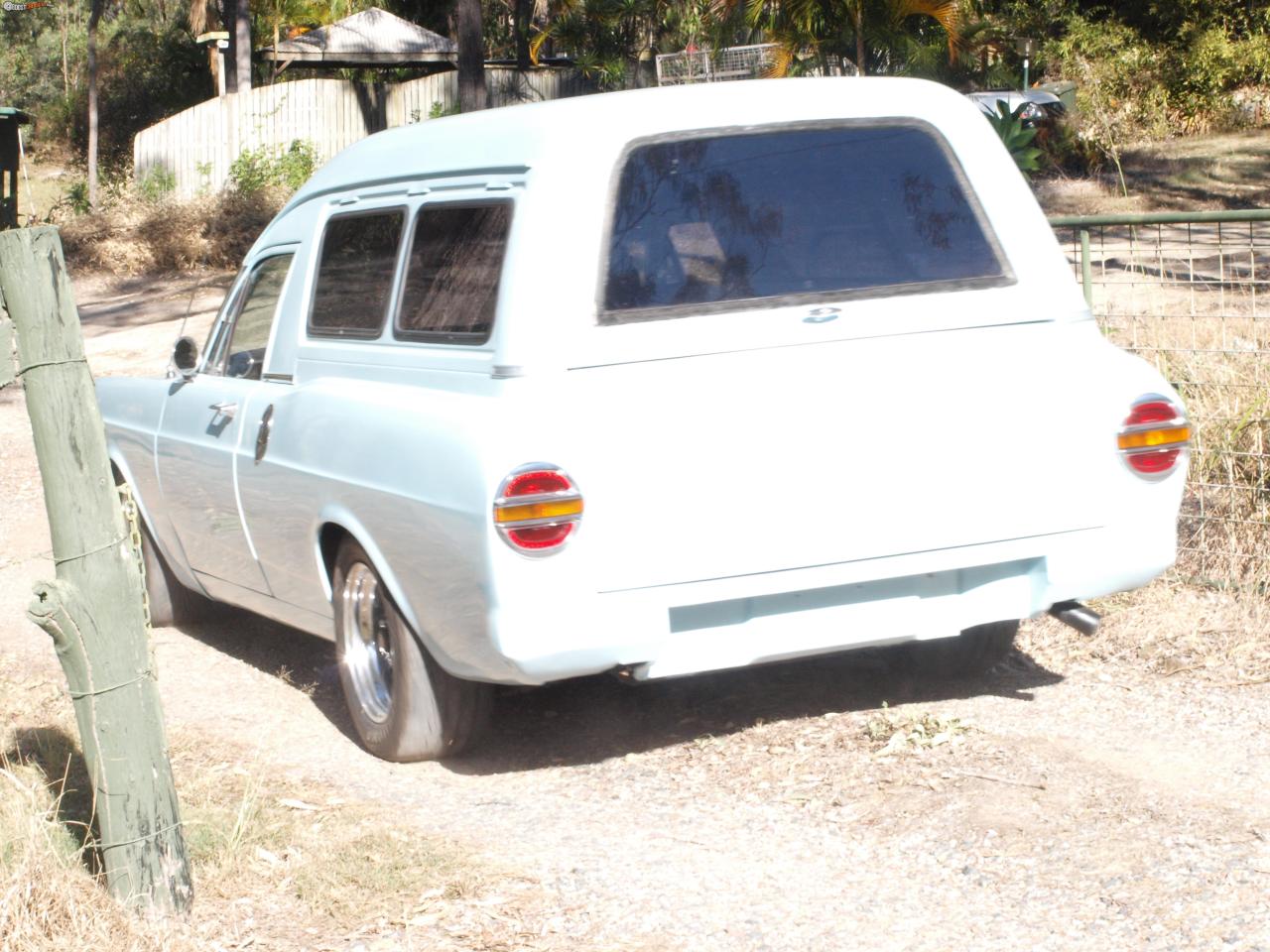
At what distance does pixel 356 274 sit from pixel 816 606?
1.92 metres

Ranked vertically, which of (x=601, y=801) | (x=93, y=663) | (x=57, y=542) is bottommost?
(x=601, y=801)

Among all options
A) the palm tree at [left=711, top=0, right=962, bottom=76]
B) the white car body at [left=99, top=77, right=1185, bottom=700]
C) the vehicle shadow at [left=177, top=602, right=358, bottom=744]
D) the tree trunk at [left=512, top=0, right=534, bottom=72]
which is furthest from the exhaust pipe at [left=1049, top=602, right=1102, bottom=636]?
the tree trunk at [left=512, top=0, right=534, bottom=72]

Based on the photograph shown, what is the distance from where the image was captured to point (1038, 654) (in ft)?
19.6

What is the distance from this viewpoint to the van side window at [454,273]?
15.4 feet

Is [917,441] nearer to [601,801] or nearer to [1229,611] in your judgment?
[601,801]

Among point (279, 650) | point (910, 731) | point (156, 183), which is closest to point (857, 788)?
point (910, 731)

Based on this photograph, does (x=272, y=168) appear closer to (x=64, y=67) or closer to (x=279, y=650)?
(x=279, y=650)

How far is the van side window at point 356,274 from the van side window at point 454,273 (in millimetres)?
142

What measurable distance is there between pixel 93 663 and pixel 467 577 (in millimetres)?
992

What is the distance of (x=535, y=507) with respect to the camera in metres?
4.21

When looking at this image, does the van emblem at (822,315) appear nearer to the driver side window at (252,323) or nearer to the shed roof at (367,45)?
the driver side window at (252,323)

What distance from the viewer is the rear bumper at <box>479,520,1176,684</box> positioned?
4.30 metres

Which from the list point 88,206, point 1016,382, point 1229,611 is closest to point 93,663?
point 1016,382

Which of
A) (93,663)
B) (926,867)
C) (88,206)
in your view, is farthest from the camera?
(88,206)
